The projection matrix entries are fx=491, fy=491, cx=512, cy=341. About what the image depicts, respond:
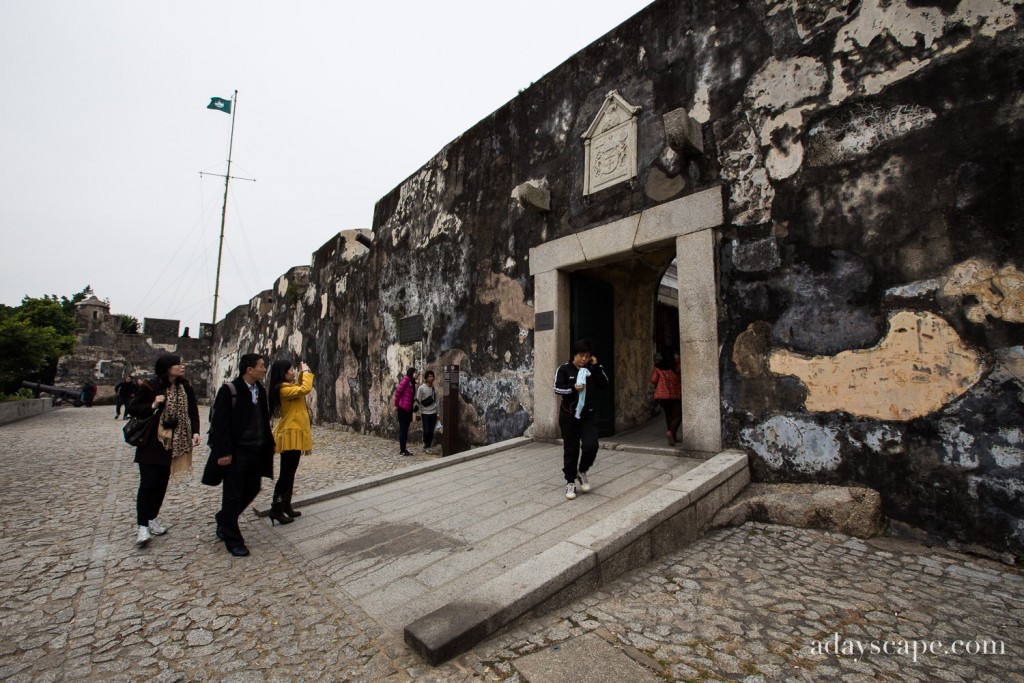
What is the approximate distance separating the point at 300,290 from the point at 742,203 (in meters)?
12.5

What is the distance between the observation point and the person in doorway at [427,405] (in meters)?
7.77

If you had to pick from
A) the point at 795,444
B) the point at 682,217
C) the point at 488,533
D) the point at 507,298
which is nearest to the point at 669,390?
the point at 795,444

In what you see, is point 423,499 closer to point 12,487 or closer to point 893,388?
point 893,388

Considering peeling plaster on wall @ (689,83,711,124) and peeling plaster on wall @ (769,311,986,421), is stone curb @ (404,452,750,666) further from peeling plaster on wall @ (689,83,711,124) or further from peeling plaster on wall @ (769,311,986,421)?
peeling plaster on wall @ (689,83,711,124)

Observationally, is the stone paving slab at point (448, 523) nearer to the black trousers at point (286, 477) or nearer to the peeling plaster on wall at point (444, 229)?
the black trousers at point (286, 477)

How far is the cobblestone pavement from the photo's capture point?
6.56ft

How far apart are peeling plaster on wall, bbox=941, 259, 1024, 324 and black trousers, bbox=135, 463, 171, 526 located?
5615 millimetres

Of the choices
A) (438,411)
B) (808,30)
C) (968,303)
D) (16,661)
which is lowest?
(16,661)

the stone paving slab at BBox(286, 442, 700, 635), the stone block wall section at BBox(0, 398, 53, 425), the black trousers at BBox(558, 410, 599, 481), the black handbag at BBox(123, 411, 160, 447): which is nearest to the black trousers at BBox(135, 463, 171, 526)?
the black handbag at BBox(123, 411, 160, 447)

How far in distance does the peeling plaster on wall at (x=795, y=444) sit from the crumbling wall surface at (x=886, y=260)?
1 cm

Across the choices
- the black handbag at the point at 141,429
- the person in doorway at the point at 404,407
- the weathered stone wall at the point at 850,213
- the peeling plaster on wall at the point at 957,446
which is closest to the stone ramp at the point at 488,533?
the weathered stone wall at the point at 850,213

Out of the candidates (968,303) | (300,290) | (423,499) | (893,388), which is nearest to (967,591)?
(893,388)

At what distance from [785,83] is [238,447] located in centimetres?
522

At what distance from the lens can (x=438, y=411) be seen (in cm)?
810
